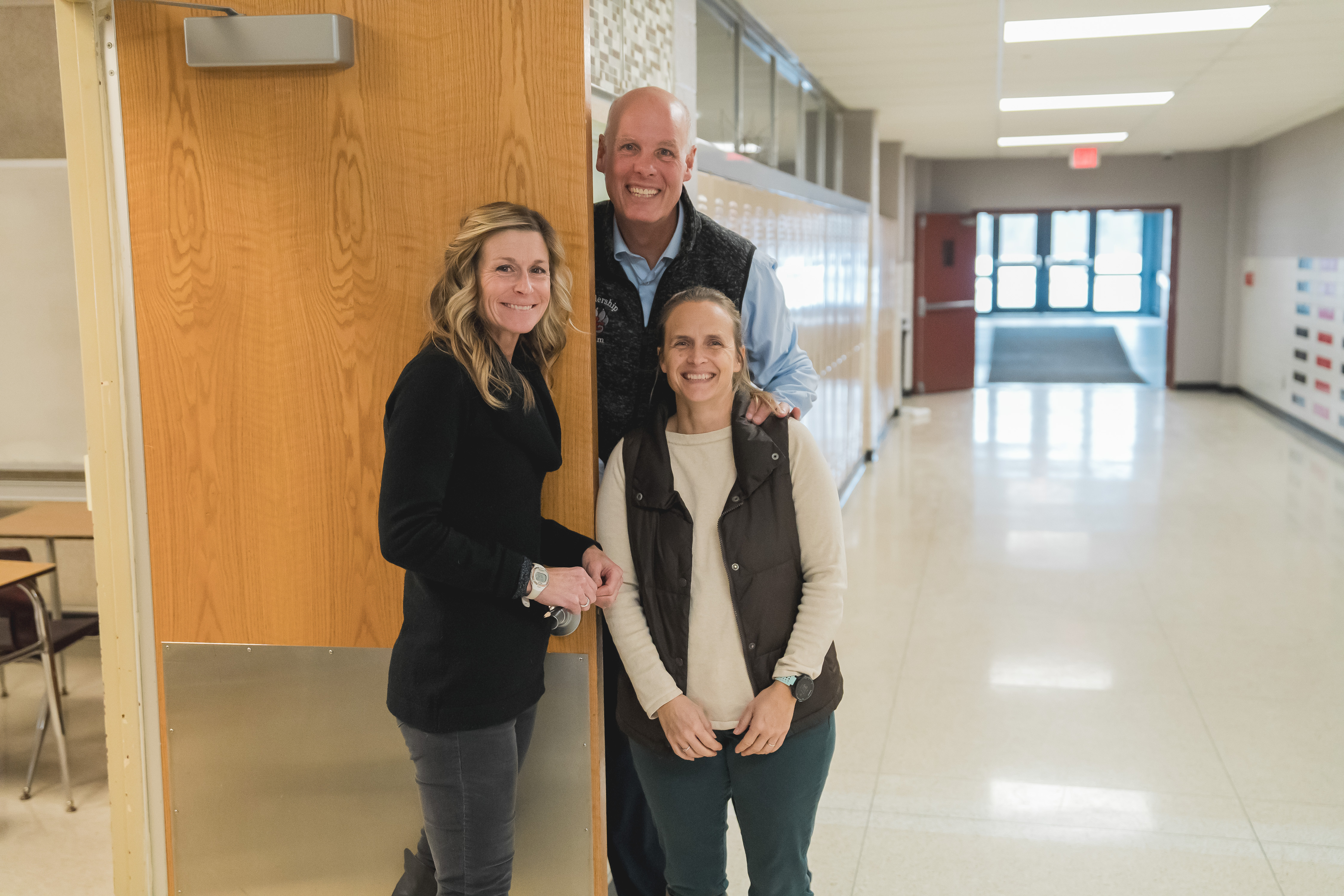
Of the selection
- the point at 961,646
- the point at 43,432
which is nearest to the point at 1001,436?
the point at 961,646

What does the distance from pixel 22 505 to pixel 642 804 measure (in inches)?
144

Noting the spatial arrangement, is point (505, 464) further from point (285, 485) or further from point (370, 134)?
point (370, 134)

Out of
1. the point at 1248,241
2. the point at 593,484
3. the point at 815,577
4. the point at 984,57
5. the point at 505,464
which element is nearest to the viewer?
the point at 505,464

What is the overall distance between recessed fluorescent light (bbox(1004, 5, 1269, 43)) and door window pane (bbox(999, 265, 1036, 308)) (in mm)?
22505

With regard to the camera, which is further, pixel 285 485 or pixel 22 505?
pixel 22 505

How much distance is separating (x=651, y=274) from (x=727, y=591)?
0.68 metres

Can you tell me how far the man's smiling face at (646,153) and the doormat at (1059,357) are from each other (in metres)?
13.8

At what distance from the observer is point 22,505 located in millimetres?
4648

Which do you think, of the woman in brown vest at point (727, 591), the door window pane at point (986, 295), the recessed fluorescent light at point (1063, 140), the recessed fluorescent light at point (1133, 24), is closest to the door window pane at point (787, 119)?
the recessed fluorescent light at point (1133, 24)

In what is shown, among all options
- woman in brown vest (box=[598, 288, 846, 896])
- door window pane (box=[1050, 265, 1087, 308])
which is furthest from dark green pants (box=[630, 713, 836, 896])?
door window pane (box=[1050, 265, 1087, 308])

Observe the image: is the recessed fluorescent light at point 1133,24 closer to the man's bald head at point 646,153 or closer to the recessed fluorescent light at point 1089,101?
the recessed fluorescent light at point 1089,101

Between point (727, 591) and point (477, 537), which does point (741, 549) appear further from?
point (477, 537)

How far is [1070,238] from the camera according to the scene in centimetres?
2772

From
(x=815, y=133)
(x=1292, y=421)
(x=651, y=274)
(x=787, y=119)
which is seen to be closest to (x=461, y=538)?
(x=651, y=274)
